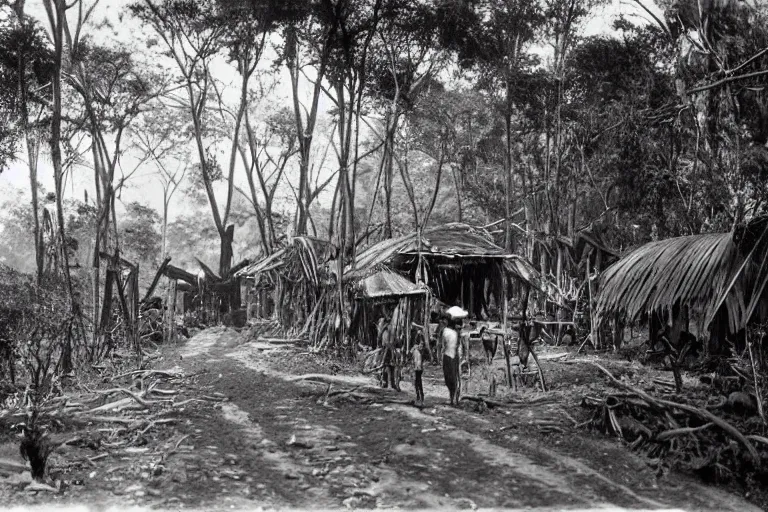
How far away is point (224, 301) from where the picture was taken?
2869 cm

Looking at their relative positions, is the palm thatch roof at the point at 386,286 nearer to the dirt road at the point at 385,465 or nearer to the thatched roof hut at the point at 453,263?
the thatched roof hut at the point at 453,263

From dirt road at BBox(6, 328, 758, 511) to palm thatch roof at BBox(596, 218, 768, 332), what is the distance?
1769mm

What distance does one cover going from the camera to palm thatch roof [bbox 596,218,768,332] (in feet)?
20.8

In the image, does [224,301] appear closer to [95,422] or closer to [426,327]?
[426,327]

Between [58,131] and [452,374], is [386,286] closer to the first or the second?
[452,374]

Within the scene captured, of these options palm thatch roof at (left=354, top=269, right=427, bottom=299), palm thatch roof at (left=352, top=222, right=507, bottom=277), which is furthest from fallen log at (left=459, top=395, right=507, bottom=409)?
palm thatch roof at (left=352, top=222, right=507, bottom=277)

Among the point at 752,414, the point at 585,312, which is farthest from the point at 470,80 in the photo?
the point at 752,414

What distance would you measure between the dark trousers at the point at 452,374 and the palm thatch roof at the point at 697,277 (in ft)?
7.84

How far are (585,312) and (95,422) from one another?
14.0 metres

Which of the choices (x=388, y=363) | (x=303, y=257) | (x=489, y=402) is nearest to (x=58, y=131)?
(x=303, y=257)

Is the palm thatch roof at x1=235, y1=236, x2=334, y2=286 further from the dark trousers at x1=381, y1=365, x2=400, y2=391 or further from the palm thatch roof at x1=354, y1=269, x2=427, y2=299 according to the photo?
the dark trousers at x1=381, y1=365, x2=400, y2=391

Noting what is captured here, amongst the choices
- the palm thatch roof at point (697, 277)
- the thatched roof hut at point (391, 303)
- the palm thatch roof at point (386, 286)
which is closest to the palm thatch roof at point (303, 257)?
Result: the thatched roof hut at point (391, 303)

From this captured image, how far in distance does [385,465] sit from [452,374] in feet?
10.00

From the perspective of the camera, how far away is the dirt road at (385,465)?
5.73 meters
